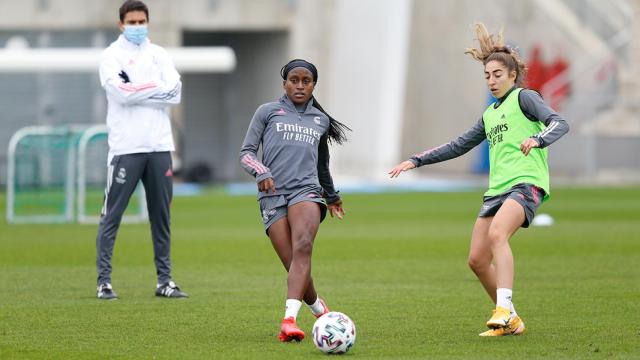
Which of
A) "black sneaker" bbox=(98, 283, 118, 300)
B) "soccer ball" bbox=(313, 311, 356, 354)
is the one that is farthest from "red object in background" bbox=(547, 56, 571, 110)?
"soccer ball" bbox=(313, 311, 356, 354)

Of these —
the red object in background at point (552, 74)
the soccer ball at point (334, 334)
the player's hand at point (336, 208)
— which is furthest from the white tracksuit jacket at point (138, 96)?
the red object in background at point (552, 74)

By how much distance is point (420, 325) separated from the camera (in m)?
10.0

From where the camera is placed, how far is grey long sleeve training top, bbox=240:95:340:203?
9383mm

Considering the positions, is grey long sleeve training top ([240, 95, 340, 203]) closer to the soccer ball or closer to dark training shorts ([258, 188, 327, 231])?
dark training shorts ([258, 188, 327, 231])

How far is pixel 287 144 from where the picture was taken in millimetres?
9414

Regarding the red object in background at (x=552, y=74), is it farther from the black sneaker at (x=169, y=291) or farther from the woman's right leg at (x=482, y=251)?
the woman's right leg at (x=482, y=251)

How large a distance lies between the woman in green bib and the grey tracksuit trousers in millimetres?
2746

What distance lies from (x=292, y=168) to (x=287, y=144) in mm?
170

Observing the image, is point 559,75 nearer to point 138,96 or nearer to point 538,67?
point 538,67

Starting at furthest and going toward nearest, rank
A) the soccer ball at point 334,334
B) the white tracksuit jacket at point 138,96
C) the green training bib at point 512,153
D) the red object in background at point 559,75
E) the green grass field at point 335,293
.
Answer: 1. the red object in background at point 559,75
2. the white tracksuit jacket at point 138,96
3. the green training bib at point 512,153
4. the green grass field at point 335,293
5. the soccer ball at point 334,334

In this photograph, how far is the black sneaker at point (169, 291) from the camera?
11852mm

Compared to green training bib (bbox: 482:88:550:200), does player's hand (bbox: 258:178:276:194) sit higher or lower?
lower

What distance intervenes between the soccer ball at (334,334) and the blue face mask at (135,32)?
4.24 meters

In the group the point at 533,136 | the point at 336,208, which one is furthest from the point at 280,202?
the point at 533,136
